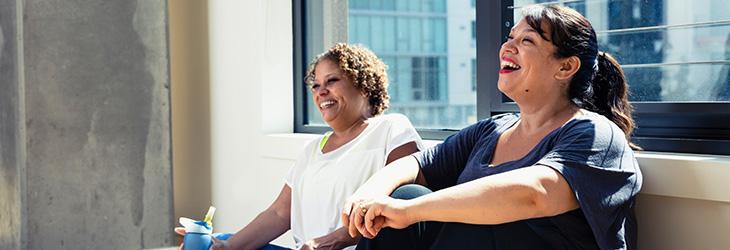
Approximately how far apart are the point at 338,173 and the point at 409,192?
1.85 ft

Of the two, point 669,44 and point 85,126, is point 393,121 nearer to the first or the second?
point 669,44

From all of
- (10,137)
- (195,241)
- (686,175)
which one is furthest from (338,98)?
(10,137)

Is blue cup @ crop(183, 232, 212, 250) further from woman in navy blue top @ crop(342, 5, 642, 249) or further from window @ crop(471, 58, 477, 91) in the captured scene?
window @ crop(471, 58, 477, 91)

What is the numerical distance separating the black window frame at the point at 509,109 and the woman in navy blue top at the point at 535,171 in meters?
0.18

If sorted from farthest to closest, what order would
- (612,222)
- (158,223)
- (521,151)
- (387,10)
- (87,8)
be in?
(158,223) → (87,8) → (387,10) → (521,151) → (612,222)

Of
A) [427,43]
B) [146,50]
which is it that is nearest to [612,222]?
[427,43]

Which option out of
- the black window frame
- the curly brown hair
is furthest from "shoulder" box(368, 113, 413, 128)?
the black window frame

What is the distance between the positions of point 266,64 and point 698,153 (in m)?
1.91

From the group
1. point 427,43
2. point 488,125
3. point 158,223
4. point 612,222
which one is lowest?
point 158,223

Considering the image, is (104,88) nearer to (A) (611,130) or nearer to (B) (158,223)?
(B) (158,223)

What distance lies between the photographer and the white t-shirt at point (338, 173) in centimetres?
251

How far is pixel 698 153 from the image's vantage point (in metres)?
2.18

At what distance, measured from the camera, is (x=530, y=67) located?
2051mm

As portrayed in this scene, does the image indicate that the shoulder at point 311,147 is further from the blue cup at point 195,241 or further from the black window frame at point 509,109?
the black window frame at point 509,109
